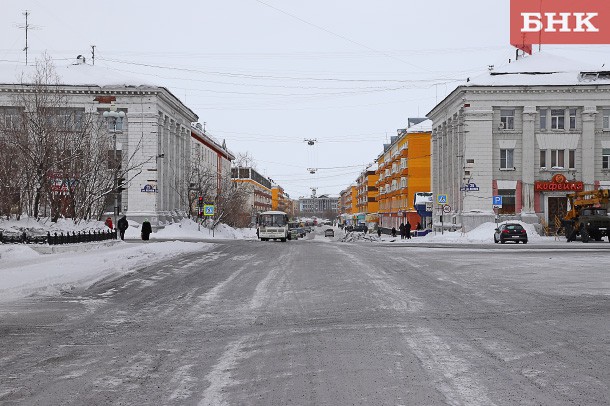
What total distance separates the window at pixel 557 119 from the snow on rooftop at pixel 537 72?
8.08 feet

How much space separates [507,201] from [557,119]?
8.49 m

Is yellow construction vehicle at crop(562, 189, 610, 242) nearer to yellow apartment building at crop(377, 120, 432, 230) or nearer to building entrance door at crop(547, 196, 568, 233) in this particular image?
building entrance door at crop(547, 196, 568, 233)

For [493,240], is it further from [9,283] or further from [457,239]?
[9,283]

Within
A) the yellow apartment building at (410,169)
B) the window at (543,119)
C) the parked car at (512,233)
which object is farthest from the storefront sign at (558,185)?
the yellow apartment building at (410,169)

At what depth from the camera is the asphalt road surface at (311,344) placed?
225 inches

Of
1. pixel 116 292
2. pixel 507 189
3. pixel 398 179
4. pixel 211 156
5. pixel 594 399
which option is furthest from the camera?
pixel 211 156

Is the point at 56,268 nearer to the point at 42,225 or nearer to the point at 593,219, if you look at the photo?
the point at 42,225

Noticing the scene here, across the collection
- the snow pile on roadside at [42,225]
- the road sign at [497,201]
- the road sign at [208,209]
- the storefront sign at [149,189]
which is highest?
the storefront sign at [149,189]

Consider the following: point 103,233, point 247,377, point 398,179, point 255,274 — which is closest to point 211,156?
point 398,179

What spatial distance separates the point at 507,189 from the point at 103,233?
37.6 meters

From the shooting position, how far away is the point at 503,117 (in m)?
56.2

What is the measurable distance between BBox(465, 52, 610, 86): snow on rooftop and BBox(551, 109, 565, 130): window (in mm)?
2462

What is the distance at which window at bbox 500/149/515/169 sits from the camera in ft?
184

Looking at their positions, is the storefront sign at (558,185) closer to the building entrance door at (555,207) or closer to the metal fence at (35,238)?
the building entrance door at (555,207)
